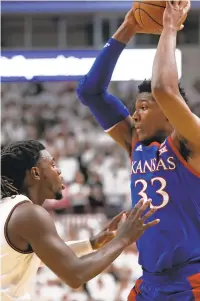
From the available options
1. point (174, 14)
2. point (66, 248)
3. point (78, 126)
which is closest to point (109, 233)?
point (66, 248)

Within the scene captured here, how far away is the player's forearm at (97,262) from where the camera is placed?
292 cm

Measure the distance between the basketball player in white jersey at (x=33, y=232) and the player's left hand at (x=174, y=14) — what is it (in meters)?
0.82

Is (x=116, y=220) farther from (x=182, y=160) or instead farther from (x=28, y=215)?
(x=28, y=215)

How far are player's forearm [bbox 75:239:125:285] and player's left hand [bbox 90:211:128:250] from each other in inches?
21.7

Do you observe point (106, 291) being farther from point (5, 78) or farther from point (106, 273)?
Result: point (5, 78)

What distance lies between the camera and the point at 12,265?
3070mm

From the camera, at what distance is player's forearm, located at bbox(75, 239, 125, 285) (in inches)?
115

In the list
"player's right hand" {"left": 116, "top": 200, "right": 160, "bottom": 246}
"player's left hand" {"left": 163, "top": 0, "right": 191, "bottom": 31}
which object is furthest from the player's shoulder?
"player's left hand" {"left": 163, "top": 0, "right": 191, "bottom": 31}

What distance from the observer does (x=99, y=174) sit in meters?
8.80

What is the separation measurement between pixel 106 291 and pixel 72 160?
2.40 meters

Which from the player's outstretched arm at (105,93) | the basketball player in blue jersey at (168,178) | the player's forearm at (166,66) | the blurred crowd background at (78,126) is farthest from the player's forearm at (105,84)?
the blurred crowd background at (78,126)

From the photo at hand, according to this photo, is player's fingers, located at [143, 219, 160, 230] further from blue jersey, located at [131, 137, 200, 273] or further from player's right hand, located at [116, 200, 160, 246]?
blue jersey, located at [131, 137, 200, 273]

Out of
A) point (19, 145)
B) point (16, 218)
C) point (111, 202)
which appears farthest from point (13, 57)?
point (16, 218)

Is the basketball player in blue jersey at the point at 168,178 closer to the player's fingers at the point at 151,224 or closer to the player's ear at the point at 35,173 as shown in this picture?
the player's fingers at the point at 151,224
